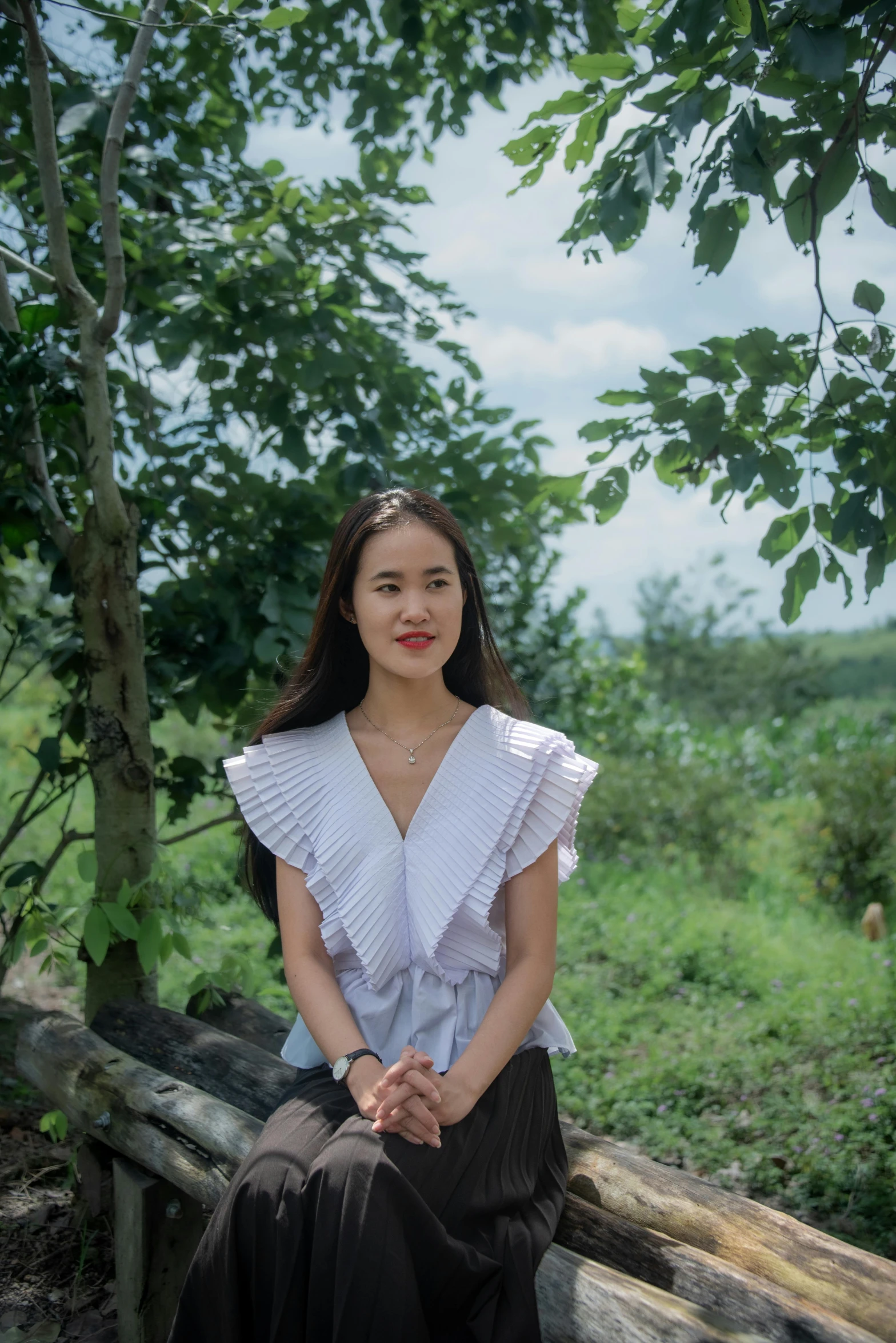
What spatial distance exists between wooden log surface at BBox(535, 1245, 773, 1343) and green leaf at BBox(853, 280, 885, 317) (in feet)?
6.98

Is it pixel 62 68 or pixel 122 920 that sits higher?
pixel 62 68

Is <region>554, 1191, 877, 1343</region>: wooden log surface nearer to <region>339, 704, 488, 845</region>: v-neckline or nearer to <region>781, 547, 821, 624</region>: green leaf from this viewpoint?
<region>339, 704, 488, 845</region>: v-neckline

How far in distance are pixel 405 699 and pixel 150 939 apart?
99cm

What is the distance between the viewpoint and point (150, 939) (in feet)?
8.46

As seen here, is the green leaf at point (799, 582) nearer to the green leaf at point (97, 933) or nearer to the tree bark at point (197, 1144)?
the tree bark at point (197, 1144)

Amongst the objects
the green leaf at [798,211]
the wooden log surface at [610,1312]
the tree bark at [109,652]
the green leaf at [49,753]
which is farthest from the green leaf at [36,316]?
the wooden log surface at [610,1312]

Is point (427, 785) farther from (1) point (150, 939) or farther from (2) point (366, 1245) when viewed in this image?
(1) point (150, 939)

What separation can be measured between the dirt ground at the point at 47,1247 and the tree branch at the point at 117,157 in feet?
7.39

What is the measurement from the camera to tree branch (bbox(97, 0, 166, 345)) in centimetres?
261

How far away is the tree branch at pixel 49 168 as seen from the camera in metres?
2.62

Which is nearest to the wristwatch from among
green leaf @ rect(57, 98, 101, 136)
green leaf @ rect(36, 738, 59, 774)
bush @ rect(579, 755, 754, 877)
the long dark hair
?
the long dark hair

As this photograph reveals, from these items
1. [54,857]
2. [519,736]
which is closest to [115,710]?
[54,857]

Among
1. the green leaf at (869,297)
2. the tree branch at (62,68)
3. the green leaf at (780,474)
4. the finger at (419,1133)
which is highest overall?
the tree branch at (62,68)

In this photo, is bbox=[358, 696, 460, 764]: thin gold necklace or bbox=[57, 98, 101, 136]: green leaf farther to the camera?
bbox=[57, 98, 101, 136]: green leaf
